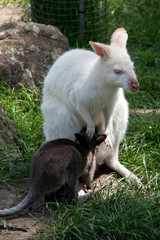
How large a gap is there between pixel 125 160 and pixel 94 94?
1.33 m

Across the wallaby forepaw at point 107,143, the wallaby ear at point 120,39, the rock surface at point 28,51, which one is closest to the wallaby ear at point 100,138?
the wallaby forepaw at point 107,143

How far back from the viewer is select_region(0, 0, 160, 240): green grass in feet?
12.2

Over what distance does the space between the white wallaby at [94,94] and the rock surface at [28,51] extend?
4.83 feet

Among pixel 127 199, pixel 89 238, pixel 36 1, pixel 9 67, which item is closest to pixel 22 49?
pixel 9 67

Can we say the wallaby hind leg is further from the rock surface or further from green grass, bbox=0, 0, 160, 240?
the rock surface

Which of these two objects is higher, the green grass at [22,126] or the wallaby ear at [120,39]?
the wallaby ear at [120,39]

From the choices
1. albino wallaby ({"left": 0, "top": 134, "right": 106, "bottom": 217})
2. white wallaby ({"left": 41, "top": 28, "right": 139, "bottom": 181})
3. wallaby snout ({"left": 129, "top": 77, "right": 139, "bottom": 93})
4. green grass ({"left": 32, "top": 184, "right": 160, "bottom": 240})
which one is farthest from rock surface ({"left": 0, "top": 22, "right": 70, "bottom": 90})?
green grass ({"left": 32, "top": 184, "right": 160, "bottom": 240})

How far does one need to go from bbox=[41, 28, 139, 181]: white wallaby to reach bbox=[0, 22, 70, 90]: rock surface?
1473 mm

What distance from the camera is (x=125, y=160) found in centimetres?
532

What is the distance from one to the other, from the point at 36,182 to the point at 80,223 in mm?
654

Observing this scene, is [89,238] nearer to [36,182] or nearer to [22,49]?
[36,182]

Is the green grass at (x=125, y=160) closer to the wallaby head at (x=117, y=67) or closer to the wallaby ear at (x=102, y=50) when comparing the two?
the wallaby head at (x=117, y=67)

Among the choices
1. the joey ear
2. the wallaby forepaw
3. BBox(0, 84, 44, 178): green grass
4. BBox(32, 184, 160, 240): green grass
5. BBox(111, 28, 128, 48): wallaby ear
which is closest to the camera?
BBox(32, 184, 160, 240): green grass

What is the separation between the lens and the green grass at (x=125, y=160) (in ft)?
12.2
